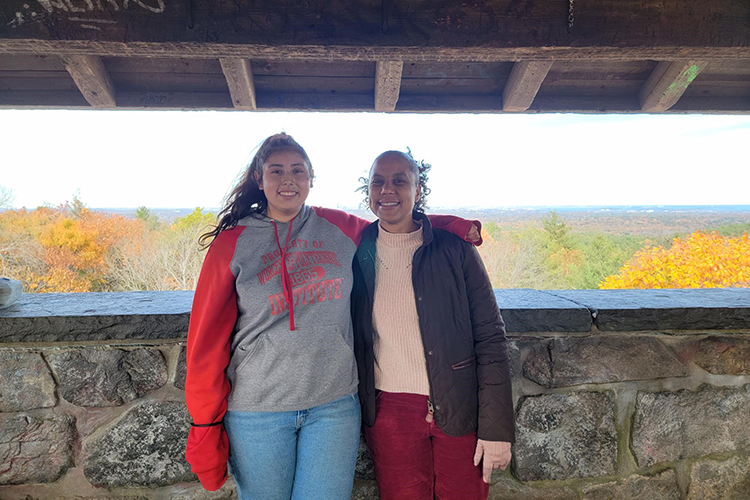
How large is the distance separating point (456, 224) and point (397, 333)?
1.34 ft

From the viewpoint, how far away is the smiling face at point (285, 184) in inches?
52.4

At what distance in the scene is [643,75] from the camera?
1768mm

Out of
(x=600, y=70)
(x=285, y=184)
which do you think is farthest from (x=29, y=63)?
(x=600, y=70)

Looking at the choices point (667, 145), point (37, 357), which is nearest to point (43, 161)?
point (37, 357)

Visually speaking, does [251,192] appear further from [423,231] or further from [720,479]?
[720,479]

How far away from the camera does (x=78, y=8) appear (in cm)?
124

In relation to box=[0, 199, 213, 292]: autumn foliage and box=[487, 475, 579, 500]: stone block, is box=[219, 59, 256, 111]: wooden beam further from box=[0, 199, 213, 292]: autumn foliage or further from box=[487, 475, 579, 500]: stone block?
box=[0, 199, 213, 292]: autumn foliage

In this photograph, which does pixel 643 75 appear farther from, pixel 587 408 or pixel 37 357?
pixel 37 357

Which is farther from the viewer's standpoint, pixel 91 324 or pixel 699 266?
pixel 699 266

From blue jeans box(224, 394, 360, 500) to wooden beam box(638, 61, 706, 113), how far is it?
1.73 meters

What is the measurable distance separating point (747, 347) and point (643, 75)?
1155 millimetres

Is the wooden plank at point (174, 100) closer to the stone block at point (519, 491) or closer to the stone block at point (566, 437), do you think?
the stone block at point (566, 437)

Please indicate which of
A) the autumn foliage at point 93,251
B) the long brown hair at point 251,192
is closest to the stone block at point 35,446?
the long brown hair at point 251,192

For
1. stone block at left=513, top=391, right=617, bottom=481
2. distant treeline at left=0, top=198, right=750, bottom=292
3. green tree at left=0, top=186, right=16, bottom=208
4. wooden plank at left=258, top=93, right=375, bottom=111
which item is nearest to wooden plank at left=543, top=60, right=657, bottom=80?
wooden plank at left=258, top=93, right=375, bottom=111
